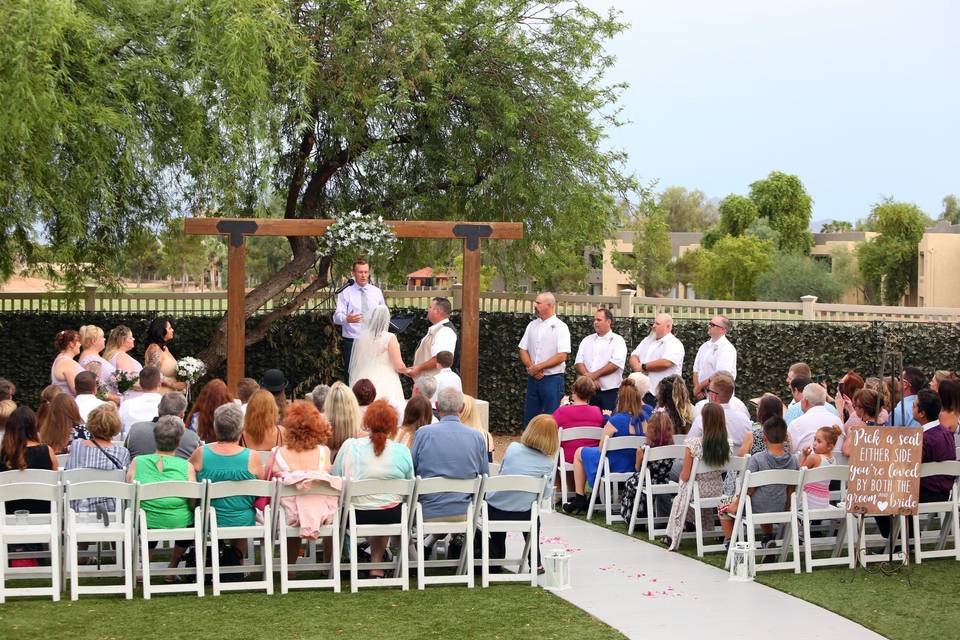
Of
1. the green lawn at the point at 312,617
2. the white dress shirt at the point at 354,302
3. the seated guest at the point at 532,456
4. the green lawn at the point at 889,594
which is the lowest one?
the green lawn at the point at 889,594

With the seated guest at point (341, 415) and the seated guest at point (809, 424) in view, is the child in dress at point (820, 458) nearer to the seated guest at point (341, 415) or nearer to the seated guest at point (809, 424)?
the seated guest at point (809, 424)

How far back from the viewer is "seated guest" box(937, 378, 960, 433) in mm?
9438

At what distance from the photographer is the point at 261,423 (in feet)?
28.3

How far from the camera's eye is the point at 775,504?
29.4 feet

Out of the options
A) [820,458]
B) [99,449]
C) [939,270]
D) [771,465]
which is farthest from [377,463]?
[939,270]

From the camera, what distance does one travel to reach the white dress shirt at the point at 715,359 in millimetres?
13312

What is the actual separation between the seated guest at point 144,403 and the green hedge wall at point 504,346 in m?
5.99

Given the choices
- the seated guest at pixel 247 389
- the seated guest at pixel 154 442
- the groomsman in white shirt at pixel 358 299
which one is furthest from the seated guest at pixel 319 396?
the groomsman in white shirt at pixel 358 299

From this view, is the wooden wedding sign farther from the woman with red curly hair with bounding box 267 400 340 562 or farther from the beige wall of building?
the beige wall of building

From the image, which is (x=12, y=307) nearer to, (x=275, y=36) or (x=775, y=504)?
(x=275, y=36)

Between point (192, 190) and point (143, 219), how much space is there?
0.72 m

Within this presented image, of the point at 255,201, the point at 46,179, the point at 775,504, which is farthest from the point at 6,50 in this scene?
the point at 775,504

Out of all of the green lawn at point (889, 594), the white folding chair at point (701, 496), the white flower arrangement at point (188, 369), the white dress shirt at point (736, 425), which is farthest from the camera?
the white flower arrangement at point (188, 369)

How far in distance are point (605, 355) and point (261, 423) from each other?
562cm
